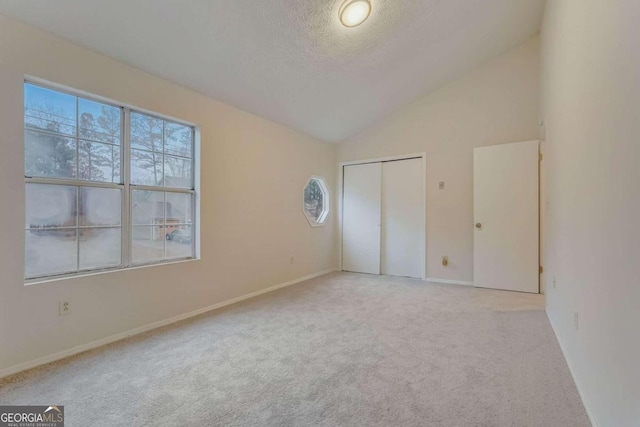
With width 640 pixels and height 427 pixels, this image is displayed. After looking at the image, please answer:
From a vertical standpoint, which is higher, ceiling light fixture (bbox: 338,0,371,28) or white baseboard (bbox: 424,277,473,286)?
ceiling light fixture (bbox: 338,0,371,28)

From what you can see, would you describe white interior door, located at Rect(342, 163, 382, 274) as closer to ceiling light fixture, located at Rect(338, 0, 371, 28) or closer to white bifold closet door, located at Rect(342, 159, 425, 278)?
white bifold closet door, located at Rect(342, 159, 425, 278)

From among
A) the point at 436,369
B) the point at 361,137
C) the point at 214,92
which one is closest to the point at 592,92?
the point at 436,369

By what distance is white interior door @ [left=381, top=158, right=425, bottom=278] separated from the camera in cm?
488

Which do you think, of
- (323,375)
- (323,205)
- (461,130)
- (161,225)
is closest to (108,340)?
(161,225)

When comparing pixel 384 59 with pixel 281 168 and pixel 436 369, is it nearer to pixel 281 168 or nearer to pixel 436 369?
pixel 281 168

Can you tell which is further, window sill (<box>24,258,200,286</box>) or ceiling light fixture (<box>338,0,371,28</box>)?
ceiling light fixture (<box>338,0,371,28</box>)

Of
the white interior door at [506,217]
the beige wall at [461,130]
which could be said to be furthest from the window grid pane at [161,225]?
the white interior door at [506,217]

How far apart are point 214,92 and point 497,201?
3876 mm

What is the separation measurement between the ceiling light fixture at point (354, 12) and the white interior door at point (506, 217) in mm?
2578

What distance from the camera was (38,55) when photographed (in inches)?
83.0

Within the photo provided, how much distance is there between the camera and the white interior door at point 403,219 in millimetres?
4883

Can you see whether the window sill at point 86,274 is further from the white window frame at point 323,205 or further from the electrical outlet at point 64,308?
the white window frame at point 323,205

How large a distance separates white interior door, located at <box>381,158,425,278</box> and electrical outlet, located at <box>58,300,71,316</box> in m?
4.21

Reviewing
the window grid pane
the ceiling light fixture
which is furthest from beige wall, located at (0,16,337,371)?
the ceiling light fixture
